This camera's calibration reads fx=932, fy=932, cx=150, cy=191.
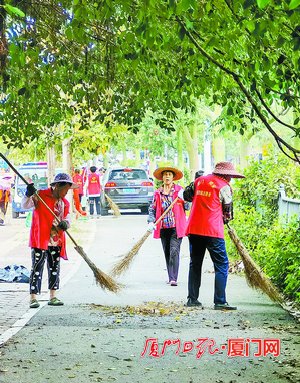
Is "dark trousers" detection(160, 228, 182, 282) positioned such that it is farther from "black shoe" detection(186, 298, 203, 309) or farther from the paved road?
"black shoe" detection(186, 298, 203, 309)

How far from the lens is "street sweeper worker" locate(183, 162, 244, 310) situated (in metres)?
10.4

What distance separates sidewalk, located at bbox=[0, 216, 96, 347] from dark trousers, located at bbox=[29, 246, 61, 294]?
0.88 ft

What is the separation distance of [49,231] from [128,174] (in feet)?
77.1

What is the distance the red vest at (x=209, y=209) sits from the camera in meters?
10.4

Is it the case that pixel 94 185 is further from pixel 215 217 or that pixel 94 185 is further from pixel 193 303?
pixel 215 217

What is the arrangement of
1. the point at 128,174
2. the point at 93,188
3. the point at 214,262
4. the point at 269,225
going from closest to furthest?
the point at 214,262 → the point at 269,225 → the point at 93,188 → the point at 128,174

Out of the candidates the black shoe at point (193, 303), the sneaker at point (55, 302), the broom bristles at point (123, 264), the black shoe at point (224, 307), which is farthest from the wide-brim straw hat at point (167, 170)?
the black shoe at point (224, 307)

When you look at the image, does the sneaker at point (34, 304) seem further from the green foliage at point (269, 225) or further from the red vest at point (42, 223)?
the green foliage at point (269, 225)

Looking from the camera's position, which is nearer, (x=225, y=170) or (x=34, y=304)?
(x=225, y=170)

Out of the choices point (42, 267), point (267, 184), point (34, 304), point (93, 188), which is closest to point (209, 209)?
point (42, 267)

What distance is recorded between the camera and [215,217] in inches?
412

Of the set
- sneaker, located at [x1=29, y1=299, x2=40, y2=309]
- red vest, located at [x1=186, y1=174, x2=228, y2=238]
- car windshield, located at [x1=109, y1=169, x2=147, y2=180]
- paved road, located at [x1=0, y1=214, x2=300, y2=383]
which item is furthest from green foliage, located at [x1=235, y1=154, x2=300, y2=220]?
car windshield, located at [x1=109, y1=169, x2=147, y2=180]

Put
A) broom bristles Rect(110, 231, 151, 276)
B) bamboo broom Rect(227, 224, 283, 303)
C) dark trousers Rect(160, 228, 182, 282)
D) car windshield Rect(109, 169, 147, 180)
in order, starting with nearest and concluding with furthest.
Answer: bamboo broom Rect(227, 224, 283, 303)
broom bristles Rect(110, 231, 151, 276)
dark trousers Rect(160, 228, 182, 282)
car windshield Rect(109, 169, 147, 180)

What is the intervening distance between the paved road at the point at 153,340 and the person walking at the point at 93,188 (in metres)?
19.0
